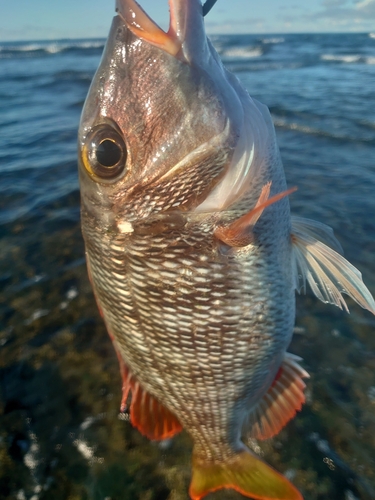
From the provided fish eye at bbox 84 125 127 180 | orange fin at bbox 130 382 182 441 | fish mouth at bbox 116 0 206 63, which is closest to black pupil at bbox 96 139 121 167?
fish eye at bbox 84 125 127 180

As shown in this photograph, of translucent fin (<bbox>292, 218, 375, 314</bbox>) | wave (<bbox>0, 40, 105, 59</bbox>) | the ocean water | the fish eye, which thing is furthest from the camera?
wave (<bbox>0, 40, 105, 59</bbox>)

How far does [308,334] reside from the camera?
3443 millimetres

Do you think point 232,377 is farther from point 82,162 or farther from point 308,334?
point 308,334

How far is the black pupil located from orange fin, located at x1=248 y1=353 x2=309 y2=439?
1.55 m

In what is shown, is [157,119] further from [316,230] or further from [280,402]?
[280,402]

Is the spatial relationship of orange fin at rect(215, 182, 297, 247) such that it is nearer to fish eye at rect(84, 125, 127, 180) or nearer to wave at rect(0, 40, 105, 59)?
fish eye at rect(84, 125, 127, 180)

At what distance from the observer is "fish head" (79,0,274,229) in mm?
1426

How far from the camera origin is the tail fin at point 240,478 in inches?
81.2

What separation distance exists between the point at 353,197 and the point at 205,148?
15.2ft

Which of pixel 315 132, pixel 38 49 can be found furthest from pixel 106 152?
pixel 38 49

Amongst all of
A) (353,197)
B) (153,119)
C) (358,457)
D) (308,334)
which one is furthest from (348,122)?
(153,119)

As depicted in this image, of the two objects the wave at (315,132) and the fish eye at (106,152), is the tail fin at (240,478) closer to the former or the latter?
the fish eye at (106,152)

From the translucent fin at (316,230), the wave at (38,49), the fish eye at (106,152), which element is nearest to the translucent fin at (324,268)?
the translucent fin at (316,230)

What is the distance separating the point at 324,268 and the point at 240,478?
4.33 feet
